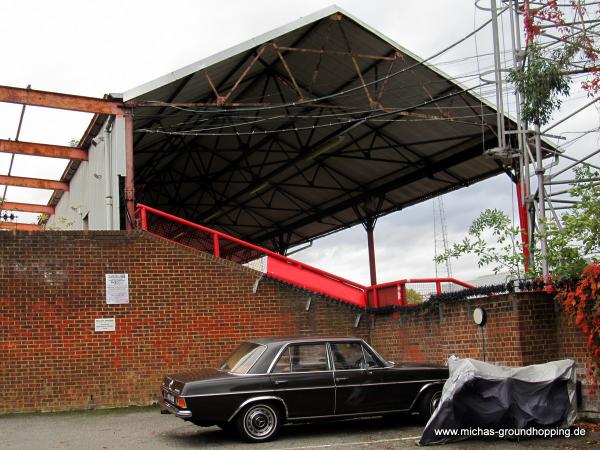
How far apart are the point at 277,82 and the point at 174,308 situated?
888cm

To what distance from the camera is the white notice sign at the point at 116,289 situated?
1411 cm

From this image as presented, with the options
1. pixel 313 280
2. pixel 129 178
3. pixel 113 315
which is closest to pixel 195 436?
pixel 113 315

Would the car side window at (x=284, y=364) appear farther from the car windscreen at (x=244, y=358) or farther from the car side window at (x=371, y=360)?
the car side window at (x=371, y=360)

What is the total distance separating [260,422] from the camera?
9430mm

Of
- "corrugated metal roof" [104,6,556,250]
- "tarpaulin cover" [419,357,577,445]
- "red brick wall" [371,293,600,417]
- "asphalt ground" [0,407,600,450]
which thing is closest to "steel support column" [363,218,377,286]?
"corrugated metal roof" [104,6,556,250]

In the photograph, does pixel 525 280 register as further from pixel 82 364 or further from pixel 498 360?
pixel 82 364

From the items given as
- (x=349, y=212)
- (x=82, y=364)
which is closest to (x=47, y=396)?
(x=82, y=364)

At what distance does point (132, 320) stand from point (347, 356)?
5.73m

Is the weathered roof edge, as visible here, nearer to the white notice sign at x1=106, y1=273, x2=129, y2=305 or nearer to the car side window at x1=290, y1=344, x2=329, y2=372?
the white notice sign at x1=106, y1=273, x2=129, y2=305

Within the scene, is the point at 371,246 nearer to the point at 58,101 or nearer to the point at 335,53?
the point at 335,53

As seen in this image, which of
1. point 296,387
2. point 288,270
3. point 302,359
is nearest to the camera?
point 296,387

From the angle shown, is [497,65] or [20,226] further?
[20,226]

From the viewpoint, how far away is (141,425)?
11.4m

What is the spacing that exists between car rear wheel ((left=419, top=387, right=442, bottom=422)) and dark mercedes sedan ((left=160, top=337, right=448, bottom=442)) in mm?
15
